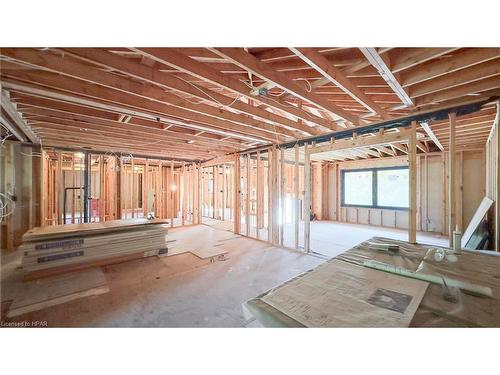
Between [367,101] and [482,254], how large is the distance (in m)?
1.93

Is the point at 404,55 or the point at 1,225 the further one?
the point at 1,225

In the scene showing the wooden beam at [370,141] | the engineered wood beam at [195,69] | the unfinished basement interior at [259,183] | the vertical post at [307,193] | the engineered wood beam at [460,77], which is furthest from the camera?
the vertical post at [307,193]

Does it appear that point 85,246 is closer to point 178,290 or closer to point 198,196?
point 178,290

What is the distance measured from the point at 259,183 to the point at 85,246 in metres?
3.70

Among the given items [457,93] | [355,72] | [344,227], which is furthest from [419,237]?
[355,72]

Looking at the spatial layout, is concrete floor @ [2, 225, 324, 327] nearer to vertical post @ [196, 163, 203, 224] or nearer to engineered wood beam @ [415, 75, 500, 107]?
engineered wood beam @ [415, 75, 500, 107]

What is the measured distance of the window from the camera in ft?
22.1

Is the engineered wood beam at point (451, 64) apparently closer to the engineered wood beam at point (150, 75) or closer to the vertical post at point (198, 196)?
the engineered wood beam at point (150, 75)

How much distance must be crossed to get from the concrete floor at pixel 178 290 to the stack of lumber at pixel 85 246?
9.0 inches

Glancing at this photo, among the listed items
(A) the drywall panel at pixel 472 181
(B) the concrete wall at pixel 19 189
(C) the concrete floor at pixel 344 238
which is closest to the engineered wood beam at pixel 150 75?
(C) the concrete floor at pixel 344 238

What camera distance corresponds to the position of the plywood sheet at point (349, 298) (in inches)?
37.9

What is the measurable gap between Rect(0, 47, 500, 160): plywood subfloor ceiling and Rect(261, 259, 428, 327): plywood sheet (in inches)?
65.3

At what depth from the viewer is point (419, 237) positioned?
18.4ft

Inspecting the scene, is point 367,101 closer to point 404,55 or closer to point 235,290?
point 404,55
